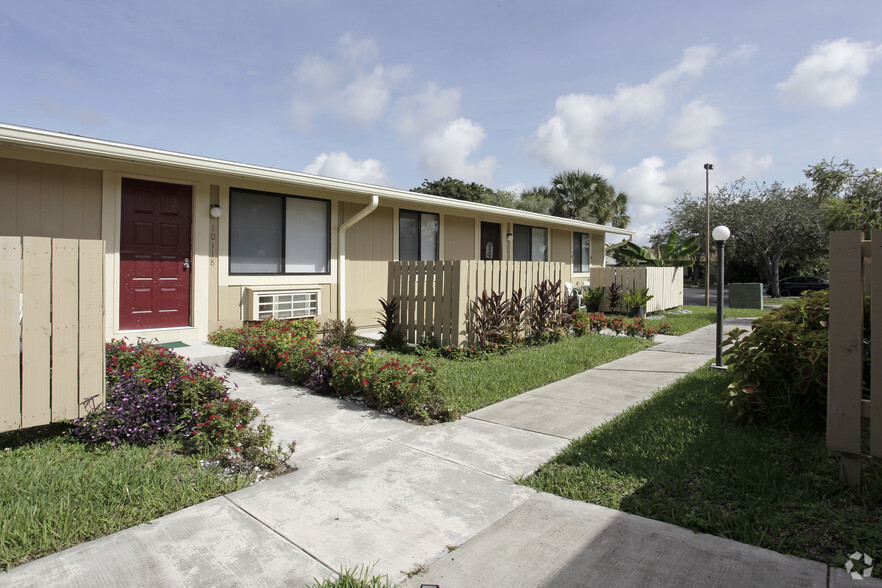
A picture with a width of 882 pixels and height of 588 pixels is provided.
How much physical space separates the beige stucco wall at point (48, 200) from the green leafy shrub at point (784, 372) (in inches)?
296

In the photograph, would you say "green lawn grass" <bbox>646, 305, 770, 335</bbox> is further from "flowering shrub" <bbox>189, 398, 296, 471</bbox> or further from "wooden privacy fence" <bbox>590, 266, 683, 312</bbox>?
"flowering shrub" <bbox>189, 398, 296, 471</bbox>

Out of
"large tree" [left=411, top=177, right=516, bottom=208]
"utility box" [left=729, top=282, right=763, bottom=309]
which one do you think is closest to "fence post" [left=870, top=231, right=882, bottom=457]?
"utility box" [left=729, top=282, right=763, bottom=309]

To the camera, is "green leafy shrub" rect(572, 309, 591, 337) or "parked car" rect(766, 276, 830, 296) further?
"parked car" rect(766, 276, 830, 296)

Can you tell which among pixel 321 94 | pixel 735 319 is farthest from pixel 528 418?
pixel 321 94

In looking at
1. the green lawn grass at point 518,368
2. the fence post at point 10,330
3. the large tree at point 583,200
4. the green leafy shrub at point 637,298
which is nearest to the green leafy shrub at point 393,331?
the green lawn grass at point 518,368

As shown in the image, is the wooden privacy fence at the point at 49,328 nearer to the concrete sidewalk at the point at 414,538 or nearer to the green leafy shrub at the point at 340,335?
the concrete sidewalk at the point at 414,538

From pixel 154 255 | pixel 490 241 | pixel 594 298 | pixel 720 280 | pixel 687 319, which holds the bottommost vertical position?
pixel 687 319

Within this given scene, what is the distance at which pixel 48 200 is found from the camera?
19.8 feet

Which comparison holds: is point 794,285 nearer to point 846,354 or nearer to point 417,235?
point 417,235

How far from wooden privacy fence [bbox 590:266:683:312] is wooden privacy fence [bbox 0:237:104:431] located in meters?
12.2

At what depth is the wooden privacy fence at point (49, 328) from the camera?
302 cm

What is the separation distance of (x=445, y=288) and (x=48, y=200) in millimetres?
5196

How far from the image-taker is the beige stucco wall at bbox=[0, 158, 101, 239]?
5.77 meters

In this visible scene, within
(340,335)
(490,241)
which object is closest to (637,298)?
(490,241)
